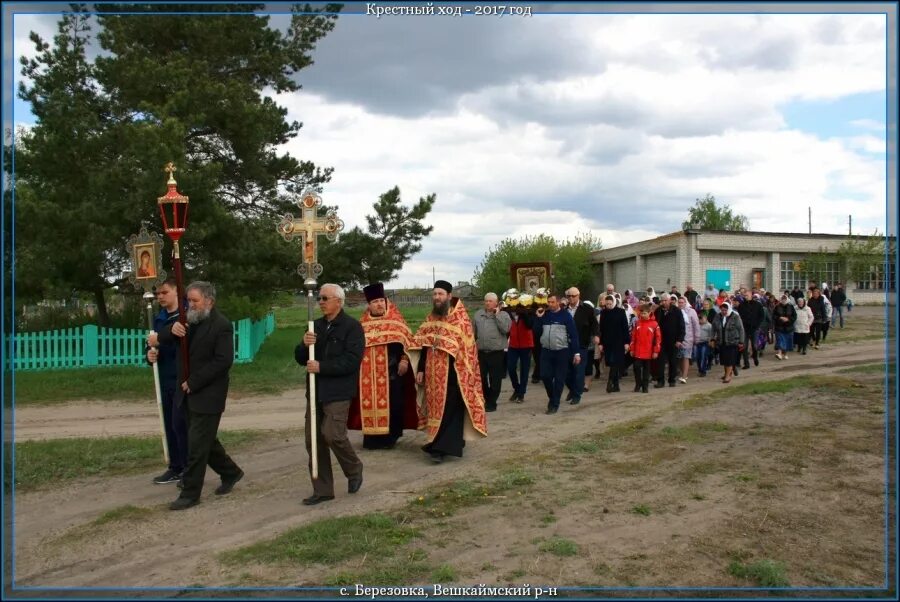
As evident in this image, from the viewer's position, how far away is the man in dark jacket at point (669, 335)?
1434 centimetres

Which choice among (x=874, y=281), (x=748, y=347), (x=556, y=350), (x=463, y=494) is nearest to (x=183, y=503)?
(x=463, y=494)

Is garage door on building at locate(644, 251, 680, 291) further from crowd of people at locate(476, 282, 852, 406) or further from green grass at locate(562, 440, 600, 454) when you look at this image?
green grass at locate(562, 440, 600, 454)

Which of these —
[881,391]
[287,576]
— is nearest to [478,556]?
[287,576]

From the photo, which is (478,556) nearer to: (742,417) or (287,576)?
(287,576)

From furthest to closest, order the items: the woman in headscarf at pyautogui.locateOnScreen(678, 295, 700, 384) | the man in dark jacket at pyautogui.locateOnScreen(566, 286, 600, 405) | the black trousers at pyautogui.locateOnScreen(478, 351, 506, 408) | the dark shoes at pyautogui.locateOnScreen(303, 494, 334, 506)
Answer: the woman in headscarf at pyautogui.locateOnScreen(678, 295, 700, 384), the man in dark jacket at pyautogui.locateOnScreen(566, 286, 600, 405), the black trousers at pyautogui.locateOnScreen(478, 351, 506, 408), the dark shoes at pyautogui.locateOnScreen(303, 494, 334, 506)

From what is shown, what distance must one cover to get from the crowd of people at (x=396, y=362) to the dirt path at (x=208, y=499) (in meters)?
0.29

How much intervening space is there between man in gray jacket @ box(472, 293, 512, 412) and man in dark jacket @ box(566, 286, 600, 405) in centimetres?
159

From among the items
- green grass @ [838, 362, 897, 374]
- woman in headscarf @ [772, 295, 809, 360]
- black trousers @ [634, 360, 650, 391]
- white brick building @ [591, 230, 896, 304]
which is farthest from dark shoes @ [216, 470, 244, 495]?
white brick building @ [591, 230, 896, 304]

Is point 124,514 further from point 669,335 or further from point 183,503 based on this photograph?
point 669,335

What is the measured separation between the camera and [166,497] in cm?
723

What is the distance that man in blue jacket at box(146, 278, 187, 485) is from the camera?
7.34 metres

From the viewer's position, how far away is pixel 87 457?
8.77 m

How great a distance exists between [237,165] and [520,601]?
16781mm

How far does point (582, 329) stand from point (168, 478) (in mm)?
8588
